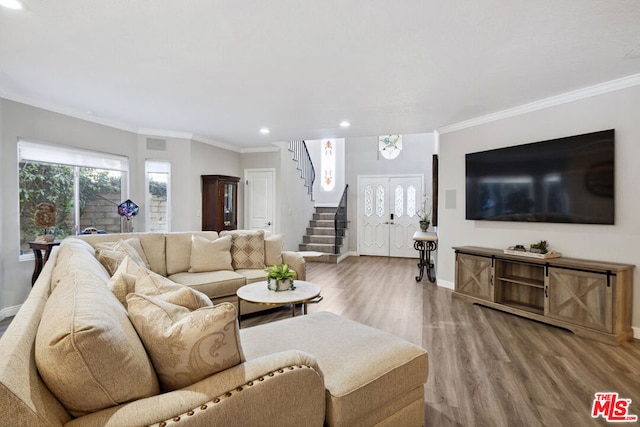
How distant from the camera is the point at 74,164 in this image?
14.9ft

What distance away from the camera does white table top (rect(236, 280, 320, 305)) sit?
271cm

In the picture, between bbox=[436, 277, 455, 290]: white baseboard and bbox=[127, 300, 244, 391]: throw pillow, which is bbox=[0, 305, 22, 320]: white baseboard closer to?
bbox=[127, 300, 244, 391]: throw pillow

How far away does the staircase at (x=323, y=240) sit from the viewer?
7512mm

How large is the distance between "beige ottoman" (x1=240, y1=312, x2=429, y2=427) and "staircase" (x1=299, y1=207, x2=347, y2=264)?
5356 millimetres

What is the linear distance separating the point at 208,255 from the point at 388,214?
5.49 m

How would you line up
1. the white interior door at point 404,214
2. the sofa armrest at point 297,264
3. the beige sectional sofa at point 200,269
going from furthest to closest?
the white interior door at point 404,214 < the sofa armrest at point 297,264 < the beige sectional sofa at point 200,269

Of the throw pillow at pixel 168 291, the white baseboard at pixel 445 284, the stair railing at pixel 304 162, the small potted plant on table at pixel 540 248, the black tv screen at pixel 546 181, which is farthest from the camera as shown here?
the stair railing at pixel 304 162

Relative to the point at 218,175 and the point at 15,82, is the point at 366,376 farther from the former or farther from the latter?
the point at 218,175

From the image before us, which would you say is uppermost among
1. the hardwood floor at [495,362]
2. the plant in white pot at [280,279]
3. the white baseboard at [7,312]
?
the plant in white pot at [280,279]

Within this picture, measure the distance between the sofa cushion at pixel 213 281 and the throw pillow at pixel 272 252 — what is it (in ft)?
1.84

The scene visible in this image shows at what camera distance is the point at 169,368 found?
111 centimetres

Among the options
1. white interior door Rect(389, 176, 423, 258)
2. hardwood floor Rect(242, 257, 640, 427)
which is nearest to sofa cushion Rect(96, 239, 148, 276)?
hardwood floor Rect(242, 257, 640, 427)

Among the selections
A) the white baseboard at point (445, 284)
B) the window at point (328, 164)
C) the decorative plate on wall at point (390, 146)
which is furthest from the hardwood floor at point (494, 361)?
the window at point (328, 164)

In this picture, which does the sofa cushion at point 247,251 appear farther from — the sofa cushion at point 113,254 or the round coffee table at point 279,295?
the sofa cushion at point 113,254
